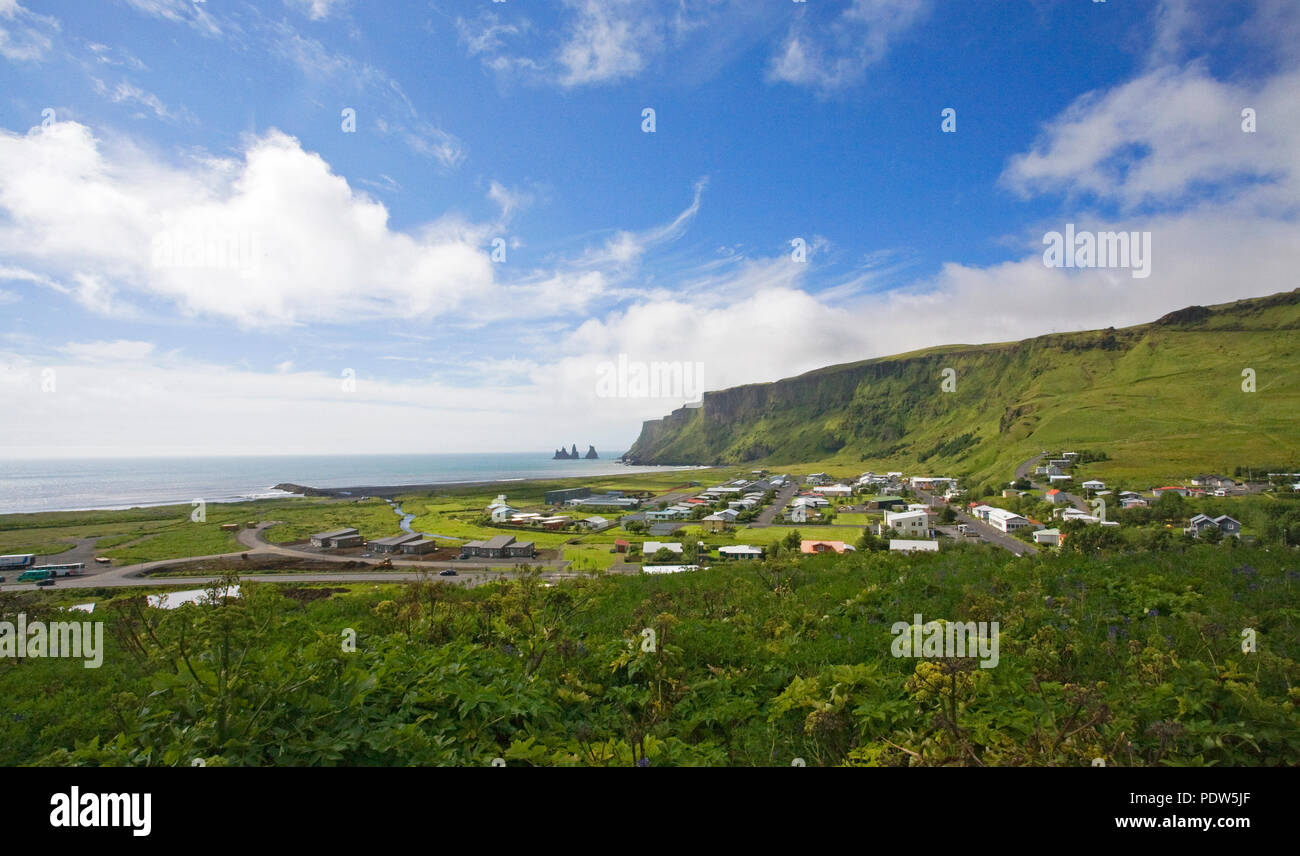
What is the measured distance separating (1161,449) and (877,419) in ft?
376

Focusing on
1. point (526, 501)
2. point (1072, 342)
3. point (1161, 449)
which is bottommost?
point (526, 501)

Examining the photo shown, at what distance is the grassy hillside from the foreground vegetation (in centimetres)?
7336

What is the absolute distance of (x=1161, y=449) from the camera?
66.1 metres

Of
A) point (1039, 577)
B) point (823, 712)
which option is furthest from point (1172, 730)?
point (1039, 577)

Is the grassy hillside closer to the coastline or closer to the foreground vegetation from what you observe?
the foreground vegetation

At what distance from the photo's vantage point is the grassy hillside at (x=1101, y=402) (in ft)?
221
